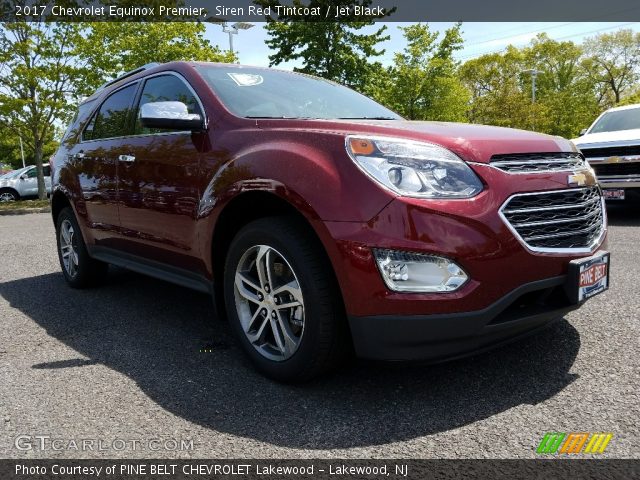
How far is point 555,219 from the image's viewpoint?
8.25ft

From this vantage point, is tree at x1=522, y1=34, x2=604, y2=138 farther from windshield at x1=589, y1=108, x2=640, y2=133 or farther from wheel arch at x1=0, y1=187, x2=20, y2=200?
wheel arch at x1=0, y1=187, x2=20, y2=200

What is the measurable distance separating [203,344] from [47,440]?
1220mm

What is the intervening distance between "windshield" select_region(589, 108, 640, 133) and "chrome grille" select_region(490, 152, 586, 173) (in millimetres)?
7481

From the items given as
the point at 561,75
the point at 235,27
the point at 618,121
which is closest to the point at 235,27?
the point at 235,27

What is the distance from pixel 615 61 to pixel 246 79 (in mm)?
55309

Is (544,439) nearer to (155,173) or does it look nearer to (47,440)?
(47,440)

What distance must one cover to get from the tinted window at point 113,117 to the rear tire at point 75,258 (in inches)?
33.9

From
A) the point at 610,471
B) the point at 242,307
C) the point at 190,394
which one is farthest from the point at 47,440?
the point at 610,471

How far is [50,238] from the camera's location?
364 inches

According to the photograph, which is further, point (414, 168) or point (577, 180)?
point (577, 180)

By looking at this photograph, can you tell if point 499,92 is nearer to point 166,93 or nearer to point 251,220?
point 166,93

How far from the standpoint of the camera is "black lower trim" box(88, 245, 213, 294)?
3311mm

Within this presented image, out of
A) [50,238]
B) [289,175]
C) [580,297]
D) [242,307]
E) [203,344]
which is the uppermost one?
[289,175]

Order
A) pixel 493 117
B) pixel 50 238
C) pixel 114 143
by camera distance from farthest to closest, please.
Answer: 1. pixel 493 117
2. pixel 50 238
3. pixel 114 143
